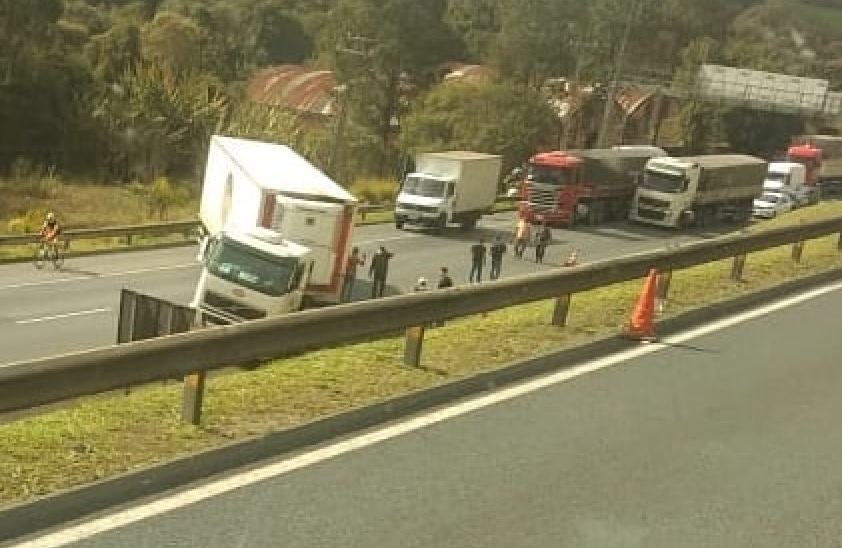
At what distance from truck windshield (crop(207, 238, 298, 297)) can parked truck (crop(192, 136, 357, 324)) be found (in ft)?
0.06

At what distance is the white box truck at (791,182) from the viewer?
59734 millimetres

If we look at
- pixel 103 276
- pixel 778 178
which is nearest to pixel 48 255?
pixel 103 276

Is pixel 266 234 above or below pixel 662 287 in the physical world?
below

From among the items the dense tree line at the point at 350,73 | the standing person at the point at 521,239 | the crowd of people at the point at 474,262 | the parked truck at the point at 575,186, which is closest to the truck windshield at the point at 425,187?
the crowd of people at the point at 474,262

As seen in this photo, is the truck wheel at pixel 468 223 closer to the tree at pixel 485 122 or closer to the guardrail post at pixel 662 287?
the tree at pixel 485 122

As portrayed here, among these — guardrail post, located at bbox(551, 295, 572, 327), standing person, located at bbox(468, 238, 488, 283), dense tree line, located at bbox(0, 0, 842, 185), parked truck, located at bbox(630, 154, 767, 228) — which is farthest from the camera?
dense tree line, located at bbox(0, 0, 842, 185)

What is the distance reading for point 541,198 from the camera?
155 ft

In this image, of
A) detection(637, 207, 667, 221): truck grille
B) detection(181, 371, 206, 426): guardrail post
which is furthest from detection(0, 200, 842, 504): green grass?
detection(637, 207, 667, 221): truck grille

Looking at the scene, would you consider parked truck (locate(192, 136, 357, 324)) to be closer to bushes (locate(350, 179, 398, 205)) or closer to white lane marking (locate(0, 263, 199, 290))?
white lane marking (locate(0, 263, 199, 290))

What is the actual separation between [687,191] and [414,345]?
134ft

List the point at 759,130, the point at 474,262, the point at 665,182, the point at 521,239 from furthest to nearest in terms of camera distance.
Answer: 1. the point at 759,130
2. the point at 665,182
3. the point at 521,239
4. the point at 474,262

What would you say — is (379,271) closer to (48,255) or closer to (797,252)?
(48,255)

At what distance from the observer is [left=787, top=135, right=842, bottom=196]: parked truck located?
67.6 m

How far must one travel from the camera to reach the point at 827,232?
20594 mm
